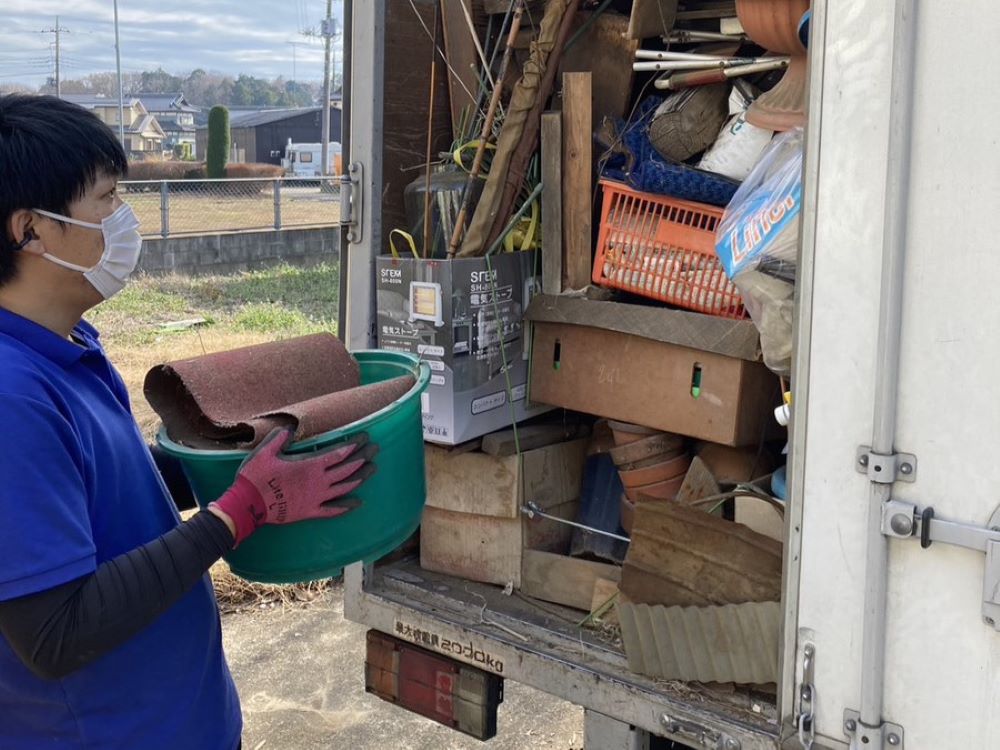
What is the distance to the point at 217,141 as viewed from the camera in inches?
1309

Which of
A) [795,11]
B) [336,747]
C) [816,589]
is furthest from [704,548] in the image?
[336,747]

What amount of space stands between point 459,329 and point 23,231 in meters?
1.20

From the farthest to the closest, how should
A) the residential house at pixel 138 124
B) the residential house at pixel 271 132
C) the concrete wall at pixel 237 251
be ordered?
the residential house at pixel 138 124 < the residential house at pixel 271 132 < the concrete wall at pixel 237 251

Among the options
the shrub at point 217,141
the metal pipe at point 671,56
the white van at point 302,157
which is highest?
the white van at point 302,157

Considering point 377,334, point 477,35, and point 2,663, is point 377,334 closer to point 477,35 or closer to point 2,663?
point 477,35

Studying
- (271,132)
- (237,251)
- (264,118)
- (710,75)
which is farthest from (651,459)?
(264,118)

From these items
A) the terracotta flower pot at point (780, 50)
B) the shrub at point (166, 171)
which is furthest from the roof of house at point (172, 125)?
the terracotta flower pot at point (780, 50)

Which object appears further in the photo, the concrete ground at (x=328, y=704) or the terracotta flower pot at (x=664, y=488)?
the concrete ground at (x=328, y=704)

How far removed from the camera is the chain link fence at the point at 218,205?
15.9 meters

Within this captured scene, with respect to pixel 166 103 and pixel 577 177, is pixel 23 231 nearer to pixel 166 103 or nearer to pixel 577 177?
pixel 577 177

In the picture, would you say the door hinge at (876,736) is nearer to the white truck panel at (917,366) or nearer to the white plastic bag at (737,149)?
the white truck panel at (917,366)

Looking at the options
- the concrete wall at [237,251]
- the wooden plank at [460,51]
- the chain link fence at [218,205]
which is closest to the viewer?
the wooden plank at [460,51]

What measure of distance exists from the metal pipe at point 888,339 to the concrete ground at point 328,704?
216 centimetres

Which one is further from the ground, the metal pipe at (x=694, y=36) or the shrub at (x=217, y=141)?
the shrub at (x=217, y=141)
